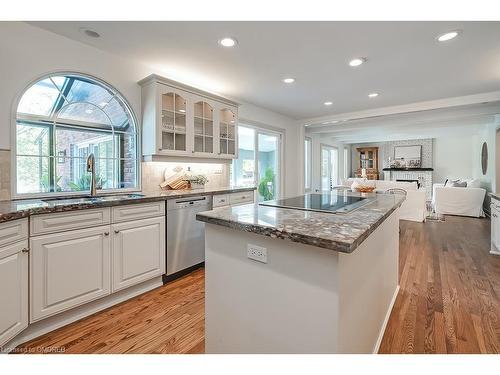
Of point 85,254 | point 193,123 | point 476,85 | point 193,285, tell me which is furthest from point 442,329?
point 476,85

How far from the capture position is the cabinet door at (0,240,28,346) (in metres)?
1.47

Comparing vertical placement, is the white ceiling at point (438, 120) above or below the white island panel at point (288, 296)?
above

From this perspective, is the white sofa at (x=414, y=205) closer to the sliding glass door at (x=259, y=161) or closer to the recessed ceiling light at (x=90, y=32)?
the sliding glass door at (x=259, y=161)

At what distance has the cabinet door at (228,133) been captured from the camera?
11.6ft

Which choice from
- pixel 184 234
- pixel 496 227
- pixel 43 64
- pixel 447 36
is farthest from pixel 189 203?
pixel 496 227

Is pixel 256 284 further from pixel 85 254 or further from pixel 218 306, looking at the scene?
pixel 85 254

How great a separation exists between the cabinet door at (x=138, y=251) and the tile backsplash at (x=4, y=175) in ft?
2.74

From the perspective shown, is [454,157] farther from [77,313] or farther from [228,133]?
[77,313]

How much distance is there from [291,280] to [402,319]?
1.45 metres

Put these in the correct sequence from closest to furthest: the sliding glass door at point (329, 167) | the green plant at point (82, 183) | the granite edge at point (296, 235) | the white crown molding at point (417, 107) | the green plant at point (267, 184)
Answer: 1. the granite edge at point (296, 235)
2. the green plant at point (82, 183)
3. the white crown molding at point (417, 107)
4. the green plant at point (267, 184)
5. the sliding glass door at point (329, 167)

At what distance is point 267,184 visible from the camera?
16.7 feet

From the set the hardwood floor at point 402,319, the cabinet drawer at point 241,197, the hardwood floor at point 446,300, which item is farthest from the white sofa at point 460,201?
the cabinet drawer at point 241,197

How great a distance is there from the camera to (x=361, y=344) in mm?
1288

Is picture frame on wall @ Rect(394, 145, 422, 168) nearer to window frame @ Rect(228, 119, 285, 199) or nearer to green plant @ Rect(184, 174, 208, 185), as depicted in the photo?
window frame @ Rect(228, 119, 285, 199)
